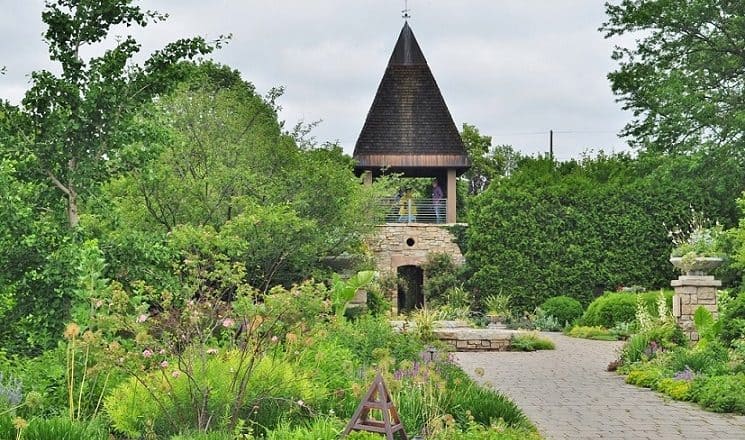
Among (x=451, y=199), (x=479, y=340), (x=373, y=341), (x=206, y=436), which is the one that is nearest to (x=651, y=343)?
(x=479, y=340)

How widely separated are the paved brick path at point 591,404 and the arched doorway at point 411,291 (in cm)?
1251

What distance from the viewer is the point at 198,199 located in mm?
15141

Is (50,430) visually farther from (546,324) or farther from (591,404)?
(546,324)

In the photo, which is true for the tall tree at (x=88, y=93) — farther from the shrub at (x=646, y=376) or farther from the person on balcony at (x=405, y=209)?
the person on balcony at (x=405, y=209)

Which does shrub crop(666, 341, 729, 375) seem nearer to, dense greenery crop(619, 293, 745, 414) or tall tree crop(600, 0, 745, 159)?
dense greenery crop(619, 293, 745, 414)

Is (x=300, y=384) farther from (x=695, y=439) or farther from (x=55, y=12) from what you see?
(x=55, y=12)

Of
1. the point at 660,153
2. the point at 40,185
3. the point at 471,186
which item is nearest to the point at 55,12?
the point at 40,185

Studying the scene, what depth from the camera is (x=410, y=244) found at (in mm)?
25234

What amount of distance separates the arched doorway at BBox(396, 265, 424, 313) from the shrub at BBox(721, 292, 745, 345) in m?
16.2

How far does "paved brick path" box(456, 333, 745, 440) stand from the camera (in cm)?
782

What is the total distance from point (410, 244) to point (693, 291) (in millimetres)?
10809

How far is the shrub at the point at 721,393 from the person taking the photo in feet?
29.1

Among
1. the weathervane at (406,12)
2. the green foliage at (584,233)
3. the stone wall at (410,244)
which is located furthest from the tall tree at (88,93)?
the weathervane at (406,12)

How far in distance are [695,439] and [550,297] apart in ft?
49.4
